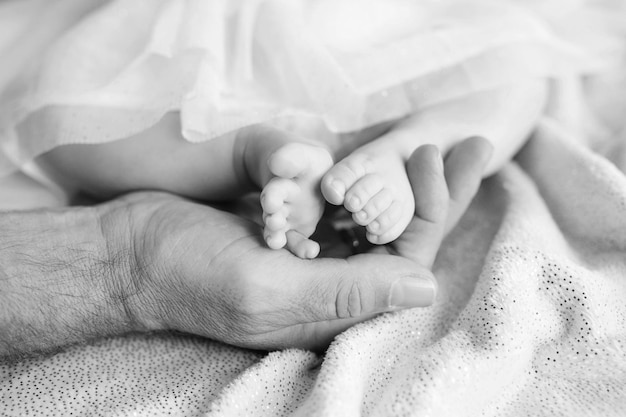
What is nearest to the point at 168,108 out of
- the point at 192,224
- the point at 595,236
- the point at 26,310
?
the point at 192,224

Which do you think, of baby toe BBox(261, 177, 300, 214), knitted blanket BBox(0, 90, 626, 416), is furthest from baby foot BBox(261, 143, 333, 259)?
knitted blanket BBox(0, 90, 626, 416)

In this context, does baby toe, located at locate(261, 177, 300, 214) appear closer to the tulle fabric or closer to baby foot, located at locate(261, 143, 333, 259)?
baby foot, located at locate(261, 143, 333, 259)

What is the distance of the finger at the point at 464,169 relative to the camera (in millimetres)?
712

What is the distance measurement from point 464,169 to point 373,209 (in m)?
0.17

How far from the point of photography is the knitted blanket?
0.57m

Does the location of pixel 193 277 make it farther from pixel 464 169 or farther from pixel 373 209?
pixel 464 169

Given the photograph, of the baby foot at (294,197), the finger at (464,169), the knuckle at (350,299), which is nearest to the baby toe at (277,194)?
the baby foot at (294,197)

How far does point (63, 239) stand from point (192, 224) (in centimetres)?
16

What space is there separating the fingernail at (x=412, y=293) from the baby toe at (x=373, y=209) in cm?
8

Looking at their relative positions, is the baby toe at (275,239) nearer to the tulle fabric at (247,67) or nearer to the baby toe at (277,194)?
the baby toe at (277,194)

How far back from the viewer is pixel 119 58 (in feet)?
2.74

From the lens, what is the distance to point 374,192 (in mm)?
611

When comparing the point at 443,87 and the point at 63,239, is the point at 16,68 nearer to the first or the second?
the point at 63,239

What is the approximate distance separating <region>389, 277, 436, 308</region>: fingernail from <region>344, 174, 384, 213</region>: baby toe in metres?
0.10
